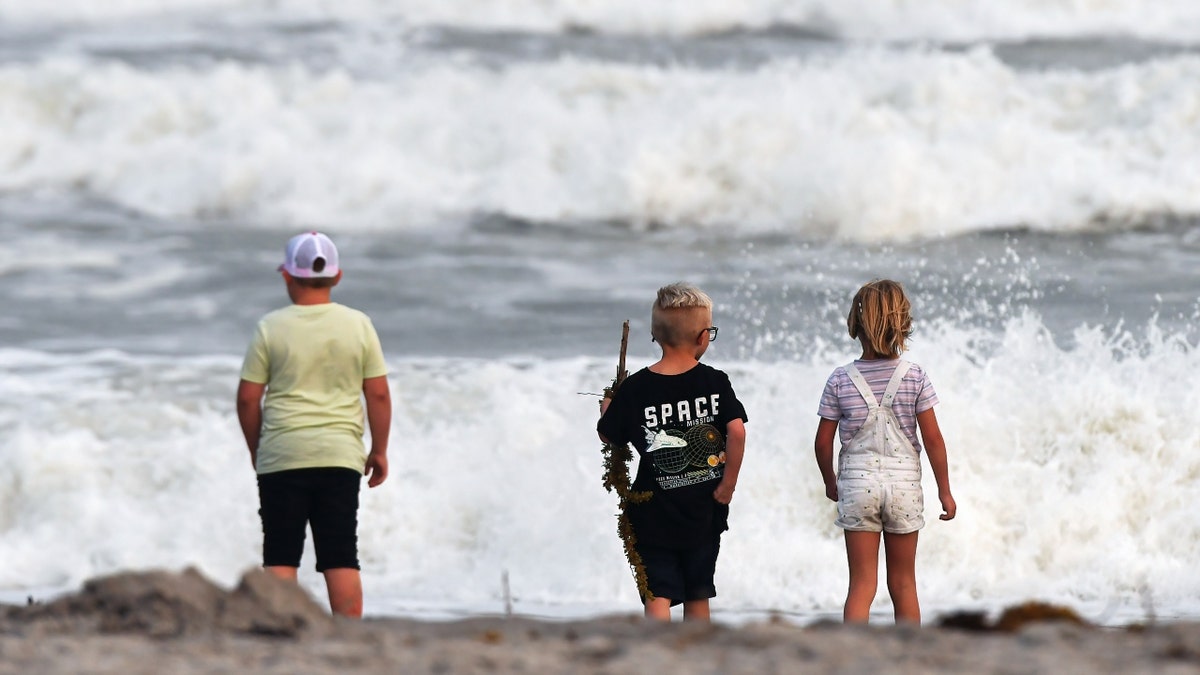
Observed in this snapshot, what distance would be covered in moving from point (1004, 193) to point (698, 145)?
2921 mm

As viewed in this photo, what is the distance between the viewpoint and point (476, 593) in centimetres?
693

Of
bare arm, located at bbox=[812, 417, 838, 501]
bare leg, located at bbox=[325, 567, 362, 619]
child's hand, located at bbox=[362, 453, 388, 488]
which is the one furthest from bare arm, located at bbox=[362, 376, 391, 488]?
bare arm, located at bbox=[812, 417, 838, 501]

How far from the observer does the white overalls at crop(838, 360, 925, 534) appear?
442cm

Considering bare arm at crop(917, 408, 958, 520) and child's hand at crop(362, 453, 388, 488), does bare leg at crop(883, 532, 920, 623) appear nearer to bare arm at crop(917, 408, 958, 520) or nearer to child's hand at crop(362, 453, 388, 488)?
bare arm at crop(917, 408, 958, 520)

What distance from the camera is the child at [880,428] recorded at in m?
4.42

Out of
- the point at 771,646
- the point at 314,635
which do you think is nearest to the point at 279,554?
the point at 314,635

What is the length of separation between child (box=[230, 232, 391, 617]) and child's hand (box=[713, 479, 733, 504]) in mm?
963

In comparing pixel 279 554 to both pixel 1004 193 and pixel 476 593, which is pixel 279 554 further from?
pixel 1004 193

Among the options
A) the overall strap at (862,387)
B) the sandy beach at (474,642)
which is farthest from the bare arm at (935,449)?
the sandy beach at (474,642)

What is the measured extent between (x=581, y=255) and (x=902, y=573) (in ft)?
26.5

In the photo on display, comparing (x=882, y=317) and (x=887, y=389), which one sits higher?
(x=882, y=317)

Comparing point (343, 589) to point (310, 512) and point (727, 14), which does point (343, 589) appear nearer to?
point (310, 512)

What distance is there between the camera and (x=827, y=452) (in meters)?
4.48

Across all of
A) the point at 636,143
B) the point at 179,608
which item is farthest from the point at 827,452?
the point at 636,143
